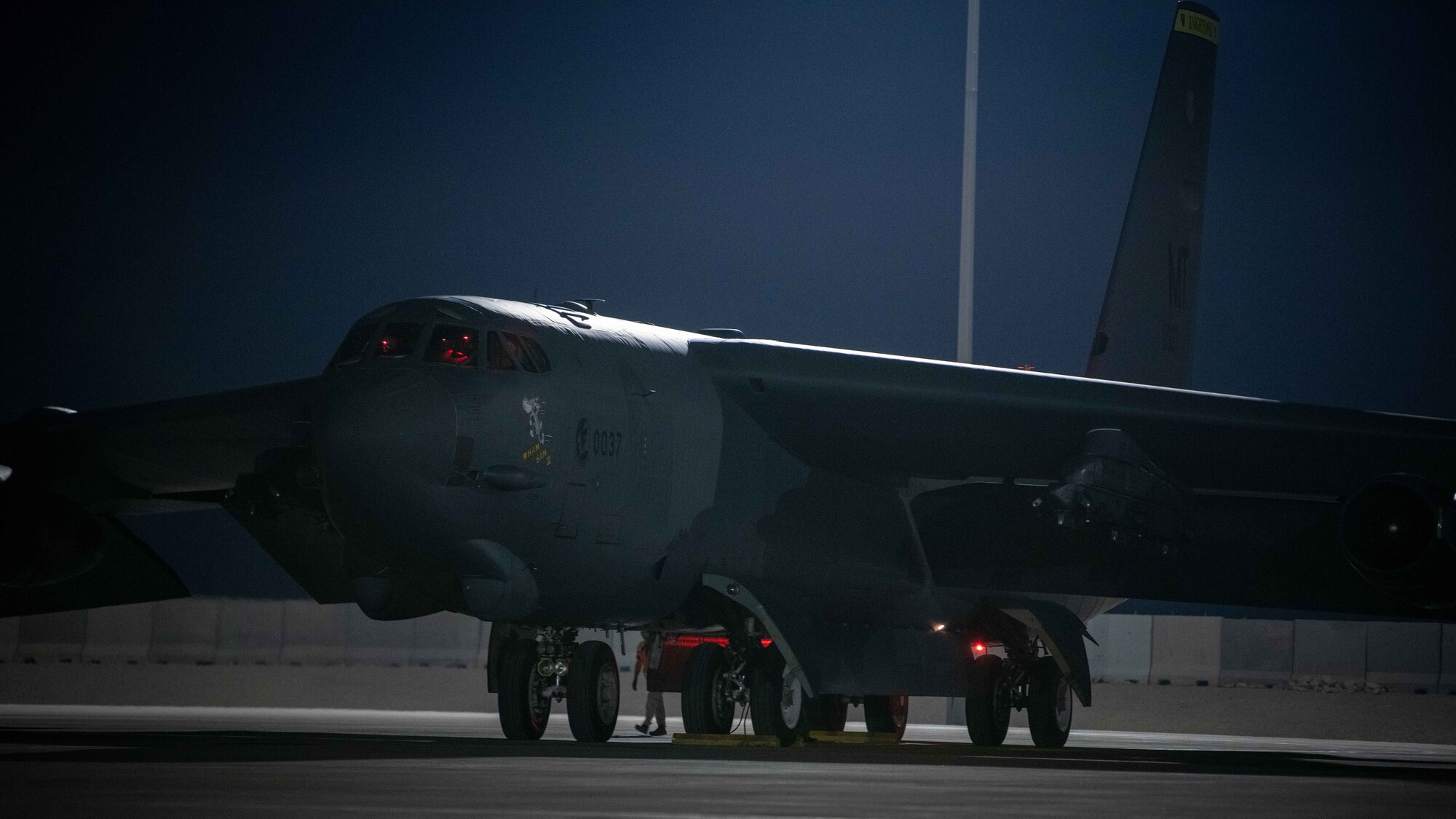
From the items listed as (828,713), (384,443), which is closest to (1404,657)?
(828,713)

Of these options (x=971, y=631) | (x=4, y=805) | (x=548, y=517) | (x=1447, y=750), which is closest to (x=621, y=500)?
(x=548, y=517)

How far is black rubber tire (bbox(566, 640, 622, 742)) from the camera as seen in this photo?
49.3 ft

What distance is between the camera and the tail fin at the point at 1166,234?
21109 millimetres

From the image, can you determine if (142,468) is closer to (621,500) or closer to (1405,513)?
(621,500)

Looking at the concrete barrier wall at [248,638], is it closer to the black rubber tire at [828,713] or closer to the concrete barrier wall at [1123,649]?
the concrete barrier wall at [1123,649]

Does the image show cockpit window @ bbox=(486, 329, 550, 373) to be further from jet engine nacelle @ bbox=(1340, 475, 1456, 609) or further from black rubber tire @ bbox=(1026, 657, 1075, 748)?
jet engine nacelle @ bbox=(1340, 475, 1456, 609)

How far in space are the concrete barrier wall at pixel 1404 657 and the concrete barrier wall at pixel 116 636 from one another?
22453 millimetres

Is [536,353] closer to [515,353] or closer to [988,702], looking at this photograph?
[515,353]

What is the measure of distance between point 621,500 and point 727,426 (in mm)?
1553

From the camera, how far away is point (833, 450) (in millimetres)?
16531

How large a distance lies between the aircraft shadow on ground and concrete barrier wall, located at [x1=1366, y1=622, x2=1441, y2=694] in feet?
55.1

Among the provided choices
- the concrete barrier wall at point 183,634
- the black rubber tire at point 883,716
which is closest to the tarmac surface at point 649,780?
the black rubber tire at point 883,716

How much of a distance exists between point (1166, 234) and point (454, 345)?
1089 cm

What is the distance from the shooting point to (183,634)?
122ft
